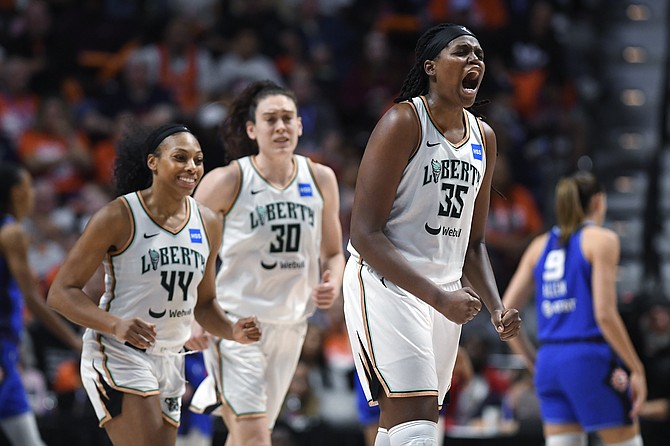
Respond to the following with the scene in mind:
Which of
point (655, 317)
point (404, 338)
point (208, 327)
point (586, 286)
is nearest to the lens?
point (404, 338)

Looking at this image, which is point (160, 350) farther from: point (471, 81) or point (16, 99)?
point (16, 99)

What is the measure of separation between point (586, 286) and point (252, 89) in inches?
97.3

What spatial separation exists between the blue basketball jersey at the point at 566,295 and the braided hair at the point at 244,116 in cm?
201

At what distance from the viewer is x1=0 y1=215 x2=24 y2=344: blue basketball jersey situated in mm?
7367

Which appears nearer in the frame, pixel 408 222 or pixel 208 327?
pixel 408 222

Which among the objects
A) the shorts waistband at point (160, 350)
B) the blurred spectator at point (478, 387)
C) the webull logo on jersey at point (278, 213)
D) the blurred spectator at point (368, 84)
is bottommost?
the blurred spectator at point (478, 387)

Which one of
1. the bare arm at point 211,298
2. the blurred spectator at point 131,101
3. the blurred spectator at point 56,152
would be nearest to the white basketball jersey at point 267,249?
the bare arm at point 211,298

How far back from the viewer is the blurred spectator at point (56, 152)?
1176 centimetres

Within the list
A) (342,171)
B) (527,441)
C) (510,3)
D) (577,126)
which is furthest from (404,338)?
(510,3)

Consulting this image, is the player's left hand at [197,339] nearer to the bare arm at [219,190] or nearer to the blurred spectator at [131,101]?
the bare arm at [219,190]

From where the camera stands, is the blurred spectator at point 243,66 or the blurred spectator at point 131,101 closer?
the blurred spectator at point 131,101

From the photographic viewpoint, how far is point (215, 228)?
5945 mm

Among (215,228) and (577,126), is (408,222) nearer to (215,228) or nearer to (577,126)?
(215,228)

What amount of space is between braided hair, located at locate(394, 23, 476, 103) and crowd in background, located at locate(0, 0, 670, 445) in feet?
15.8
